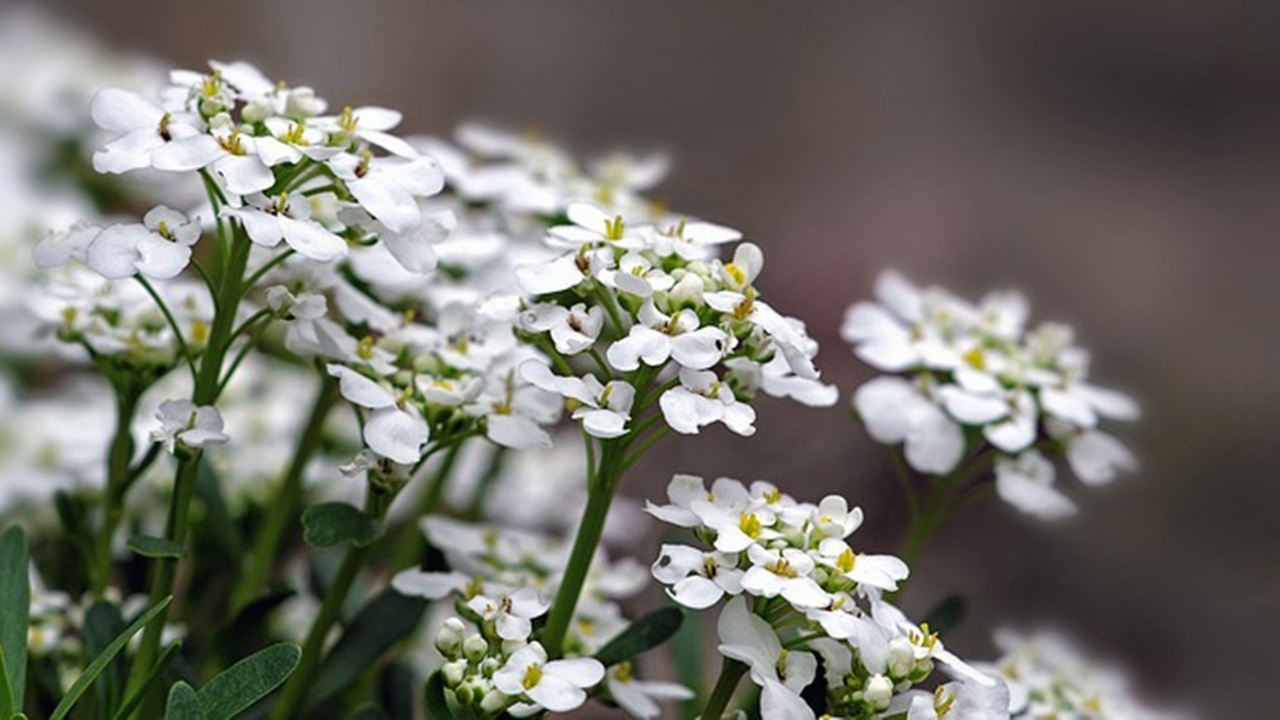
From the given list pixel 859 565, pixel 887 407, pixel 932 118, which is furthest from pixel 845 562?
pixel 932 118

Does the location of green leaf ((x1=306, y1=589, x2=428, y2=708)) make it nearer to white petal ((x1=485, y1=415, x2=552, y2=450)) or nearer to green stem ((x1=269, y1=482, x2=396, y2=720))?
green stem ((x1=269, y1=482, x2=396, y2=720))

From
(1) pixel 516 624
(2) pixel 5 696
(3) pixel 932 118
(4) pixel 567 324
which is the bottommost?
(2) pixel 5 696

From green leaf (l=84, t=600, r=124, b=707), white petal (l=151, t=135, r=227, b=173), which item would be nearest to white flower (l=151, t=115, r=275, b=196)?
white petal (l=151, t=135, r=227, b=173)

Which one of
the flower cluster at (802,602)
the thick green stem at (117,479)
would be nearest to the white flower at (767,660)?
the flower cluster at (802,602)

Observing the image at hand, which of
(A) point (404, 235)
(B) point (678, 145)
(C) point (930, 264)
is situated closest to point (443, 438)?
(A) point (404, 235)

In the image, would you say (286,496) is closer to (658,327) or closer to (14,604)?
(14,604)

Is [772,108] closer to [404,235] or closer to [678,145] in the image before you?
[678,145]
